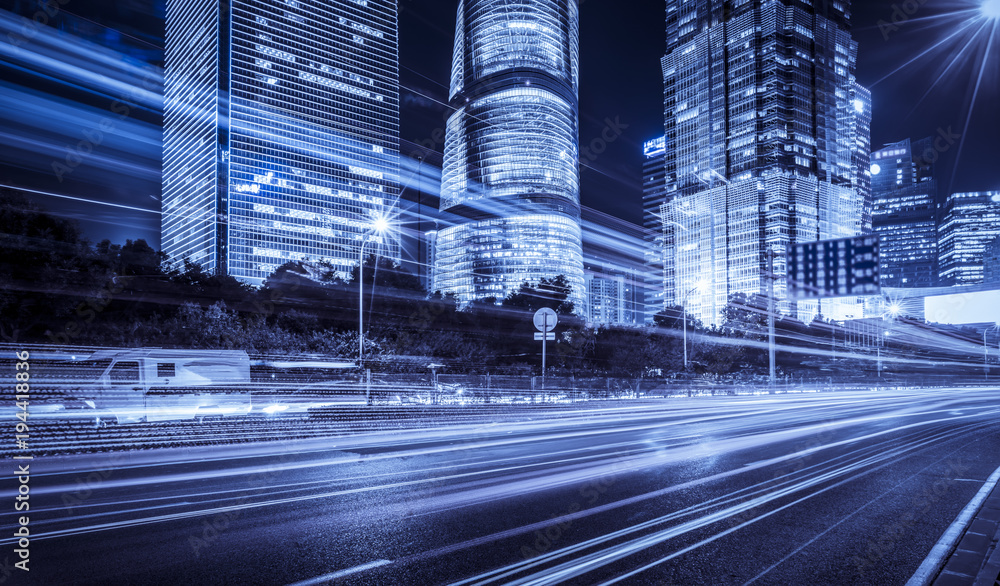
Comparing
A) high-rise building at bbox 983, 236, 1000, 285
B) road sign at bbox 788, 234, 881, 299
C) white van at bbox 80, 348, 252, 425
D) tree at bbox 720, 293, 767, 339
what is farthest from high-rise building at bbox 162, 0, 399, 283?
high-rise building at bbox 983, 236, 1000, 285

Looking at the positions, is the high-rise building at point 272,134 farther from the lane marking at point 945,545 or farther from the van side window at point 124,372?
the lane marking at point 945,545

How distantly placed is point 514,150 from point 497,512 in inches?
6367

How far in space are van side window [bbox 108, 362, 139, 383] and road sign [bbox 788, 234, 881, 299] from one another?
58.0 ft

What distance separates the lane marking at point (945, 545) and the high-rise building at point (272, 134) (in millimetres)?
115301

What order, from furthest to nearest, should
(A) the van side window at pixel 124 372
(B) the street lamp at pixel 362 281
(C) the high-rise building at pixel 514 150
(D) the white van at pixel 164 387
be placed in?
1. (C) the high-rise building at pixel 514 150
2. (B) the street lamp at pixel 362 281
3. (A) the van side window at pixel 124 372
4. (D) the white van at pixel 164 387

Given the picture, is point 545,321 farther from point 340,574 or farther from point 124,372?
point 340,574

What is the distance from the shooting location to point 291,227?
135 m

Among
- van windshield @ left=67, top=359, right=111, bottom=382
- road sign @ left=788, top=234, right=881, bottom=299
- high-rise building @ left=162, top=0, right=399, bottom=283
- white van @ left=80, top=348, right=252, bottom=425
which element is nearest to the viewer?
road sign @ left=788, top=234, right=881, bottom=299

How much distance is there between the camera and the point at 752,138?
14362 centimetres

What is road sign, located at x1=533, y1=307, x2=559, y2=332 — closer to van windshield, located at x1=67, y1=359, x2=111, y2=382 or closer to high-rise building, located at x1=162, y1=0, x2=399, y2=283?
van windshield, located at x1=67, y1=359, x2=111, y2=382

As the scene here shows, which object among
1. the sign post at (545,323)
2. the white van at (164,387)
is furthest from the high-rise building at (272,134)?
the white van at (164,387)

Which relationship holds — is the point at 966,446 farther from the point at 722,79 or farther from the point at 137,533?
the point at 722,79

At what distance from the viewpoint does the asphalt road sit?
5219mm

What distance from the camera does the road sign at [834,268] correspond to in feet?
31.3
